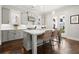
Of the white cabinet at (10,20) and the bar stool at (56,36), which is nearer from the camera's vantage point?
the white cabinet at (10,20)

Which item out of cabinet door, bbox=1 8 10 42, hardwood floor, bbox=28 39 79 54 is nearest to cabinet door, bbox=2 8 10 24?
cabinet door, bbox=1 8 10 42

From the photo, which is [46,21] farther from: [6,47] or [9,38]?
[6,47]

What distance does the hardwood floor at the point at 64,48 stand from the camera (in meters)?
2.15

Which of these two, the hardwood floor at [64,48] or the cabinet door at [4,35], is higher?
the cabinet door at [4,35]

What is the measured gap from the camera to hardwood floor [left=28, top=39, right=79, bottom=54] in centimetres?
215

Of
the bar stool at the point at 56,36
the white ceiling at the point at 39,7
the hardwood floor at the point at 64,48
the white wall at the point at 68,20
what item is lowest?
the hardwood floor at the point at 64,48

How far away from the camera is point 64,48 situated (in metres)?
2.17

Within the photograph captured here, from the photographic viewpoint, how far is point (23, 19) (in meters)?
2.15

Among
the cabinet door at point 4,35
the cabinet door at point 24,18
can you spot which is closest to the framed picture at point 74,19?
the cabinet door at point 24,18

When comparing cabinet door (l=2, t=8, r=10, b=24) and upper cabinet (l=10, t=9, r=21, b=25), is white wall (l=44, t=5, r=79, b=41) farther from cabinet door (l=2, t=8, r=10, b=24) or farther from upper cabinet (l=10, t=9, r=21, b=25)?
cabinet door (l=2, t=8, r=10, b=24)

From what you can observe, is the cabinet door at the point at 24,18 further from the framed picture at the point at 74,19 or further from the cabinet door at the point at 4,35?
the framed picture at the point at 74,19

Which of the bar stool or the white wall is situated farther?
the bar stool

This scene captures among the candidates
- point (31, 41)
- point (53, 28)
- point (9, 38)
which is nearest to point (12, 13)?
point (9, 38)
